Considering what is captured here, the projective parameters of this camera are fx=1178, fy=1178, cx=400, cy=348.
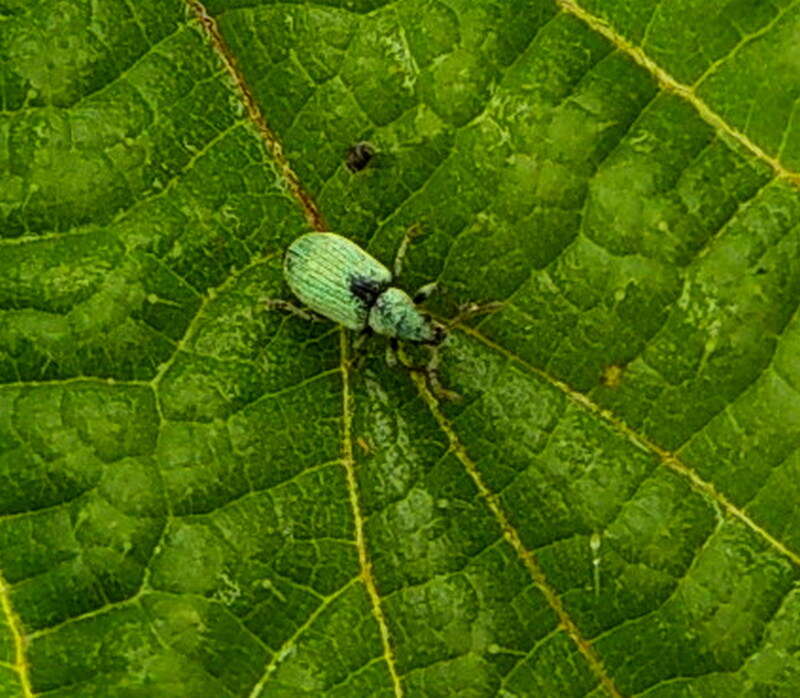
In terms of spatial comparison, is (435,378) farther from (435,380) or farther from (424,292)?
(424,292)

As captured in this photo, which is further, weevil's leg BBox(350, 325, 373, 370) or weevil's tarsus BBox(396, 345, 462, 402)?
weevil's leg BBox(350, 325, 373, 370)

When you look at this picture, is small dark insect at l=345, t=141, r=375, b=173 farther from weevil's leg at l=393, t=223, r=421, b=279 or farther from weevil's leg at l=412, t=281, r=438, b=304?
weevil's leg at l=412, t=281, r=438, b=304

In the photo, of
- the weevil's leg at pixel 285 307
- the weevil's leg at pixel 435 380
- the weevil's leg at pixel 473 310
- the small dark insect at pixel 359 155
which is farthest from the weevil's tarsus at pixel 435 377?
the small dark insect at pixel 359 155

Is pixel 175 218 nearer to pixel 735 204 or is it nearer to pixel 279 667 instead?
pixel 279 667

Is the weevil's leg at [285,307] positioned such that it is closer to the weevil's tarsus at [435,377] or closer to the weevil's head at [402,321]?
the weevil's head at [402,321]

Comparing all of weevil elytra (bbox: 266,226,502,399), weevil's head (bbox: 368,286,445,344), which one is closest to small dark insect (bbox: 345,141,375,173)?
weevil elytra (bbox: 266,226,502,399)

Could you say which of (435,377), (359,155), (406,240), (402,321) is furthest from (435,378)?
(359,155)
